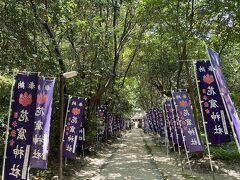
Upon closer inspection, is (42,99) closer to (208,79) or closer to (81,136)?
(208,79)

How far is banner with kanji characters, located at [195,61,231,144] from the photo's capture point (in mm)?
7430

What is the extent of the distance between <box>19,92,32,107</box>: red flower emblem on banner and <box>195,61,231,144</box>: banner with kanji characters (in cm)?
385

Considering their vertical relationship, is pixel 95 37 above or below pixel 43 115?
above

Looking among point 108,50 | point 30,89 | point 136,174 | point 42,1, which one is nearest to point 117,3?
point 108,50

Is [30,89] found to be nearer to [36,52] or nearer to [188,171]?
[36,52]

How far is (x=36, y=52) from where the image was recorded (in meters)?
9.52

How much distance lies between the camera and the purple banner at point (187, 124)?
434 inches

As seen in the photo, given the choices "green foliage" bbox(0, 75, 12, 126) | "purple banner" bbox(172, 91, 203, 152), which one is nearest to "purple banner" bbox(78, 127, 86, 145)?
"green foliage" bbox(0, 75, 12, 126)

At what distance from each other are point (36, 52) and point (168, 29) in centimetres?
639

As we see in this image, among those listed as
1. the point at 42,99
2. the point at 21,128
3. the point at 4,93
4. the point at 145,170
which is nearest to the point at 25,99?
the point at 21,128

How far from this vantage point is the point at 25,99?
6.07 m

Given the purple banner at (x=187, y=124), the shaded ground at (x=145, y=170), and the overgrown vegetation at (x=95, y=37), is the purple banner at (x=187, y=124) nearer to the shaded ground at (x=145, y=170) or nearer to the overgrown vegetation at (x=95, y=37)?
the shaded ground at (x=145, y=170)

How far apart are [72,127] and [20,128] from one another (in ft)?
16.0

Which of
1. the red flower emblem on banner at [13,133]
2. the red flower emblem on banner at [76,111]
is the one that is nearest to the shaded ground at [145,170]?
the red flower emblem on banner at [76,111]
